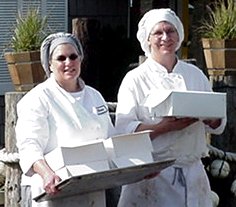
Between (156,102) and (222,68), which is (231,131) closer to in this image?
(222,68)

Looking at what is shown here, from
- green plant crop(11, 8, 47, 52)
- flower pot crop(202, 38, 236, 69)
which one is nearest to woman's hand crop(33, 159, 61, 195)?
green plant crop(11, 8, 47, 52)

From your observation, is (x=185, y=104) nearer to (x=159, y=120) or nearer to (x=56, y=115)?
(x=159, y=120)

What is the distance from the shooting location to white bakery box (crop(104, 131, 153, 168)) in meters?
4.26

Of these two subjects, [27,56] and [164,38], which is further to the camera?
[27,56]

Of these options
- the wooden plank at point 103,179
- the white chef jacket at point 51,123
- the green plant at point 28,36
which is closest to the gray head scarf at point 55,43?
the white chef jacket at point 51,123

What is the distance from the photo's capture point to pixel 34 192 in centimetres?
417

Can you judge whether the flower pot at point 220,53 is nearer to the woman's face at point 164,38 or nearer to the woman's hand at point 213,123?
the woman's hand at point 213,123

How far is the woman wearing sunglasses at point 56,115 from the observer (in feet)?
13.6

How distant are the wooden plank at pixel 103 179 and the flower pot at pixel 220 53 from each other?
2152mm

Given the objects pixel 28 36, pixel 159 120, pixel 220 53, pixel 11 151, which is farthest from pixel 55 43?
pixel 220 53

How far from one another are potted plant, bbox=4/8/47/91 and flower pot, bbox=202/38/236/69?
114cm

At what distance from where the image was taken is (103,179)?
416 centimetres

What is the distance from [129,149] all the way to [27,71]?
2089 millimetres

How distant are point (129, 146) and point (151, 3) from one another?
701cm
